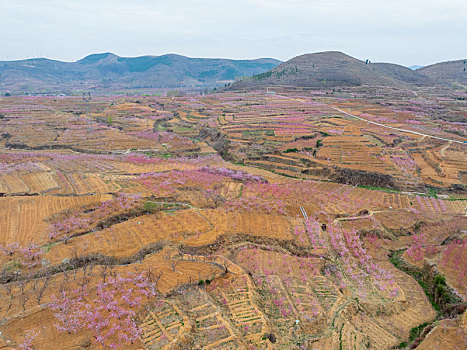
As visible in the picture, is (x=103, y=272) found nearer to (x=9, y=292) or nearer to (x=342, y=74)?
(x=9, y=292)

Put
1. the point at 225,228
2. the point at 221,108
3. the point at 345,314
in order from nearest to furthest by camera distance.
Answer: the point at 345,314, the point at 225,228, the point at 221,108

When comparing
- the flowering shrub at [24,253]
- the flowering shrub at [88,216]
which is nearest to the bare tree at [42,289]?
the flowering shrub at [24,253]

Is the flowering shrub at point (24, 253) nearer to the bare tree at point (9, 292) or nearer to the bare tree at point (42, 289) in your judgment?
the bare tree at point (9, 292)

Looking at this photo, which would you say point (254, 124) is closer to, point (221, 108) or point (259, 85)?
point (221, 108)

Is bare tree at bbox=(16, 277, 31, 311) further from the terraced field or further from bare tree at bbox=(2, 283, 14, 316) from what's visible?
bare tree at bbox=(2, 283, 14, 316)

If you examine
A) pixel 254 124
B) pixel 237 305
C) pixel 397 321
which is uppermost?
pixel 254 124

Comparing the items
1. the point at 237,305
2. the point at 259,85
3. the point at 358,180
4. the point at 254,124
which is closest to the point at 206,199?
the point at 237,305

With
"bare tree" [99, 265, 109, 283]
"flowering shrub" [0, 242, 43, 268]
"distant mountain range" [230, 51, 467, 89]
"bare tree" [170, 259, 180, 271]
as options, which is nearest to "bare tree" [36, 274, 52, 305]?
"flowering shrub" [0, 242, 43, 268]

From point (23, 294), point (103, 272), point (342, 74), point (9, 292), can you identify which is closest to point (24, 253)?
point (9, 292)
